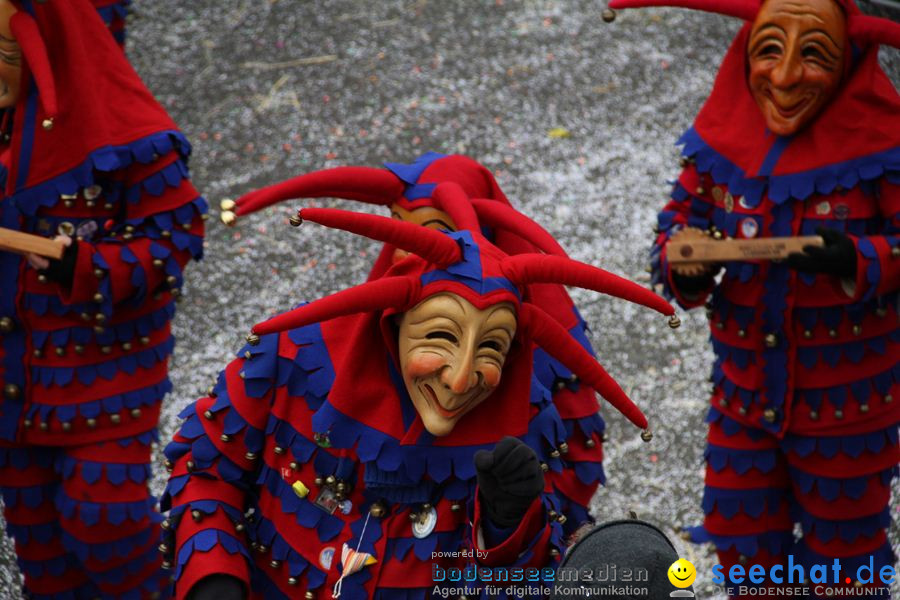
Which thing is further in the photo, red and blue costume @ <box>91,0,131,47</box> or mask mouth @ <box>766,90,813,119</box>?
red and blue costume @ <box>91,0,131,47</box>

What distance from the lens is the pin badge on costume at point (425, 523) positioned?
2.86 meters

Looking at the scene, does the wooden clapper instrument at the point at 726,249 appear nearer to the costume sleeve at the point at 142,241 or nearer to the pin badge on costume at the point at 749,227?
the pin badge on costume at the point at 749,227

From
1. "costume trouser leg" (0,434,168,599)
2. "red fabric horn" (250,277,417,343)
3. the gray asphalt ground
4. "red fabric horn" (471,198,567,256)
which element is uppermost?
"red fabric horn" (250,277,417,343)

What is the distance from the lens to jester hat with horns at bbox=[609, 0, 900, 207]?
3.50m

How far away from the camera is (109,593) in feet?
13.2

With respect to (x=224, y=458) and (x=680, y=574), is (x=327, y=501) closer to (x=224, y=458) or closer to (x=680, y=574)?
(x=224, y=458)

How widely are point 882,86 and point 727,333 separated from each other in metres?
0.82

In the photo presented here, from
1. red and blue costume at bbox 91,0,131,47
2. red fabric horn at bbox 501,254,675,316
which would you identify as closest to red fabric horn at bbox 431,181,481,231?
red fabric horn at bbox 501,254,675,316

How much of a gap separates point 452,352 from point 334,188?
Answer: 1.90ft

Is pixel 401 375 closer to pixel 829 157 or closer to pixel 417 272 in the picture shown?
pixel 417 272

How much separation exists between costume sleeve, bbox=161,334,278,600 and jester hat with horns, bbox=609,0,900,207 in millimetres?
1458

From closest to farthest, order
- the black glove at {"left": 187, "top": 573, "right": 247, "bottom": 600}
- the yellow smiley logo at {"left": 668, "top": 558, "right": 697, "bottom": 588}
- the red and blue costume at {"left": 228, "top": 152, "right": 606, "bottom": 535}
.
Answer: the yellow smiley logo at {"left": 668, "top": 558, "right": 697, "bottom": 588} < the black glove at {"left": 187, "top": 573, "right": 247, "bottom": 600} < the red and blue costume at {"left": 228, "top": 152, "right": 606, "bottom": 535}

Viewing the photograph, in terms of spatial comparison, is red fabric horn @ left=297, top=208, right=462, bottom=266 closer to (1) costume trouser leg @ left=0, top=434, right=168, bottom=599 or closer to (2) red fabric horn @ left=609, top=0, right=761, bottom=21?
(2) red fabric horn @ left=609, top=0, right=761, bottom=21

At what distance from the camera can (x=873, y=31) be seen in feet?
11.2
